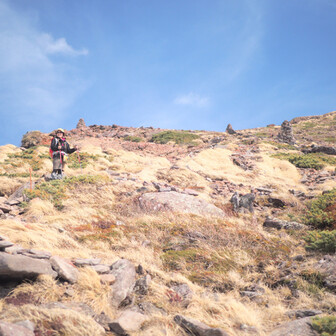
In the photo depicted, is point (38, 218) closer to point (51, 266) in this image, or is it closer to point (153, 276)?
point (51, 266)

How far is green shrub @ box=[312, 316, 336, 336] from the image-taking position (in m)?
2.71

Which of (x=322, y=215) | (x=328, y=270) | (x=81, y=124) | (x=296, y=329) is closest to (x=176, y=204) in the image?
Result: (x=322, y=215)

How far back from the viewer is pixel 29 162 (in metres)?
15.1

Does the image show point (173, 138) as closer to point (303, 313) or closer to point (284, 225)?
point (284, 225)

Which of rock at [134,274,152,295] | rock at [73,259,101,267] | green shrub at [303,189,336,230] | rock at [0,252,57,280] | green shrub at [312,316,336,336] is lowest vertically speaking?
green shrub at [312,316,336,336]

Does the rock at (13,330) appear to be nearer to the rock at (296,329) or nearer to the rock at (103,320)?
the rock at (103,320)

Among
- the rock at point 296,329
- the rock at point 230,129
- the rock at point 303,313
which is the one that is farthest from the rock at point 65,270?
the rock at point 230,129

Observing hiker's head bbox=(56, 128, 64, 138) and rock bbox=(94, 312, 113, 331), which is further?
→ hiker's head bbox=(56, 128, 64, 138)

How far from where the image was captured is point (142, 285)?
3895 millimetres

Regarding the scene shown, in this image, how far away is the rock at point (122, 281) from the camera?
362 cm

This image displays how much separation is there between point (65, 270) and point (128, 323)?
1.43 metres

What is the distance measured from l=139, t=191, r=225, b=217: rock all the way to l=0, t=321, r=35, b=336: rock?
233 inches

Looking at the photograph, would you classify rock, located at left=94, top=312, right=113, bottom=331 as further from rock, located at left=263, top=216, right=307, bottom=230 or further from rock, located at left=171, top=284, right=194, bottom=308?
rock, located at left=263, top=216, right=307, bottom=230

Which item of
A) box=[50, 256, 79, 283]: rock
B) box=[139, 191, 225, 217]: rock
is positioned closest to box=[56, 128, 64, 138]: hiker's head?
box=[139, 191, 225, 217]: rock
